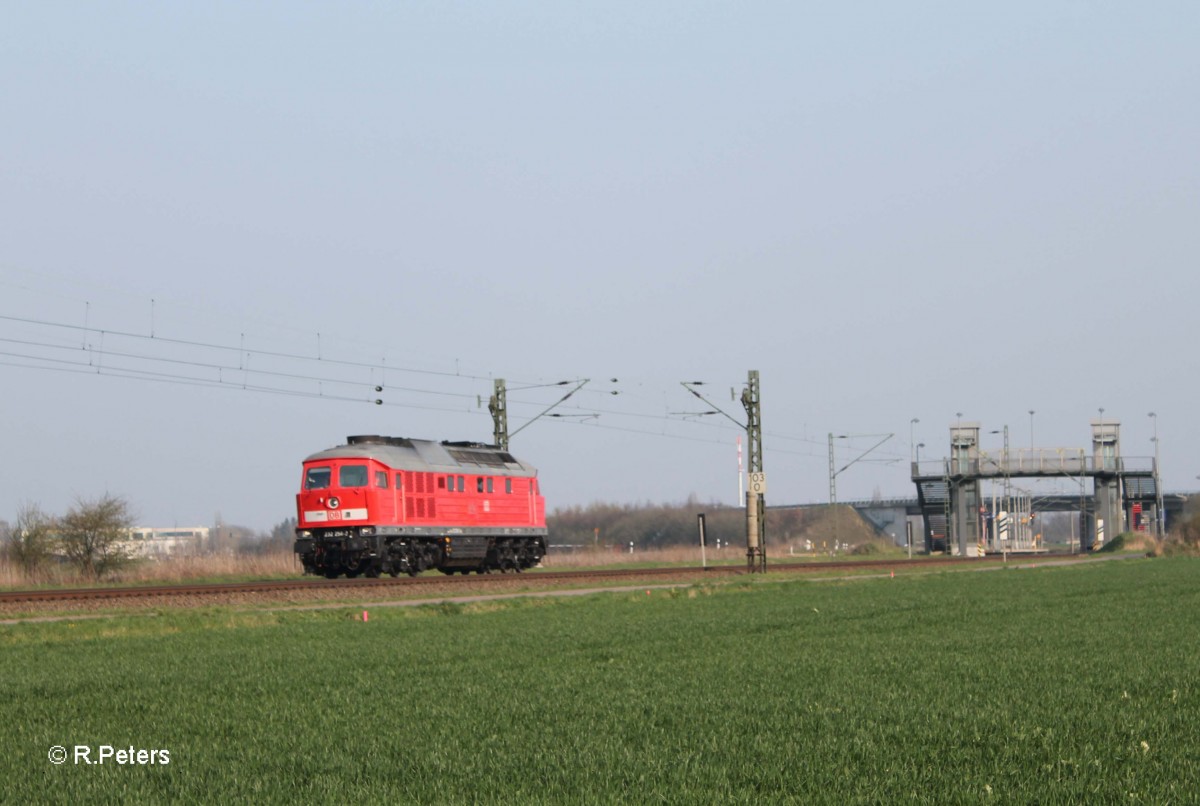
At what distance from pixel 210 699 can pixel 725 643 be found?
814 centimetres

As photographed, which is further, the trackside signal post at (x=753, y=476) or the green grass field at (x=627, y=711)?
the trackside signal post at (x=753, y=476)

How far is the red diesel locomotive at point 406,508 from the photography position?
42.3 meters

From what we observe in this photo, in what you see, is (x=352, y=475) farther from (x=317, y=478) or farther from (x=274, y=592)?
(x=274, y=592)

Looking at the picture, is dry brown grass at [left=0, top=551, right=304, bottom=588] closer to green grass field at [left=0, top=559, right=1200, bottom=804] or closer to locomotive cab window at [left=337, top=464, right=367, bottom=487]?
locomotive cab window at [left=337, top=464, right=367, bottom=487]

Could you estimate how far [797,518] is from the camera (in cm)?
16300

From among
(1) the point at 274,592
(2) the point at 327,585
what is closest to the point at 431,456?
(2) the point at 327,585

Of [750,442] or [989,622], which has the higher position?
[750,442]

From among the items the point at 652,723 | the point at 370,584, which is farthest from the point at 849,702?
the point at 370,584

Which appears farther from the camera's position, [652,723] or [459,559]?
[459,559]

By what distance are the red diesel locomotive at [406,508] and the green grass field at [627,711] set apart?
59.6ft

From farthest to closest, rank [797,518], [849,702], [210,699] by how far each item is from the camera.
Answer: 1. [797,518]
2. [210,699]
3. [849,702]

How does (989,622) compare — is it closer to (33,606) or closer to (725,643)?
(725,643)

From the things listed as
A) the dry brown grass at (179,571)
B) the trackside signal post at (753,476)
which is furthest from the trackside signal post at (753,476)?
the dry brown grass at (179,571)

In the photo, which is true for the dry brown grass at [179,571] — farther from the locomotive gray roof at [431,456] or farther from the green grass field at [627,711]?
the green grass field at [627,711]
